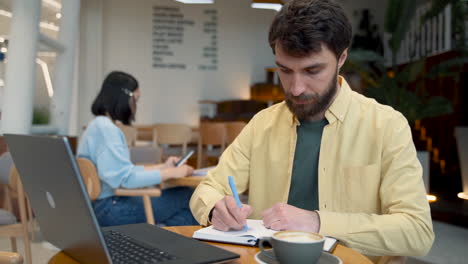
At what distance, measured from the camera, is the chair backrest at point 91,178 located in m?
2.58

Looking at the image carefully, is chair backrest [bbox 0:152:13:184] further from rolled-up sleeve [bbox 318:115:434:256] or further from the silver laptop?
rolled-up sleeve [bbox 318:115:434:256]

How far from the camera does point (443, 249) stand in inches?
135

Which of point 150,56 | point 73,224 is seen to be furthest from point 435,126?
point 73,224

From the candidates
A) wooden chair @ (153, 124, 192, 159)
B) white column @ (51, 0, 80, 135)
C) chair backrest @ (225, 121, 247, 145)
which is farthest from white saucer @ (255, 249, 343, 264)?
wooden chair @ (153, 124, 192, 159)

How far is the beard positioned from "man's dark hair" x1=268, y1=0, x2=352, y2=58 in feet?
0.36

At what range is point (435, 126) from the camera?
6934 millimetres

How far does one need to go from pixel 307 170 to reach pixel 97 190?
1519mm

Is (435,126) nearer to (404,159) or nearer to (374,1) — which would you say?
(374,1)

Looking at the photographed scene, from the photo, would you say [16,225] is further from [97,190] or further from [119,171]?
[119,171]

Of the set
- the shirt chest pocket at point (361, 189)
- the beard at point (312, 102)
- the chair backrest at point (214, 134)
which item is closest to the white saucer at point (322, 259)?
the shirt chest pocket at point (361, 189)

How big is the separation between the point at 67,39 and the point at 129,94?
9.89 ft

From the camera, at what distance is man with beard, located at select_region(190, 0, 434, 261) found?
1.15m

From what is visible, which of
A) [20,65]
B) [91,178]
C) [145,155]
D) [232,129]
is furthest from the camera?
[232,129]

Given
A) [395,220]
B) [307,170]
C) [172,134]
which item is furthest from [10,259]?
[172,134]
